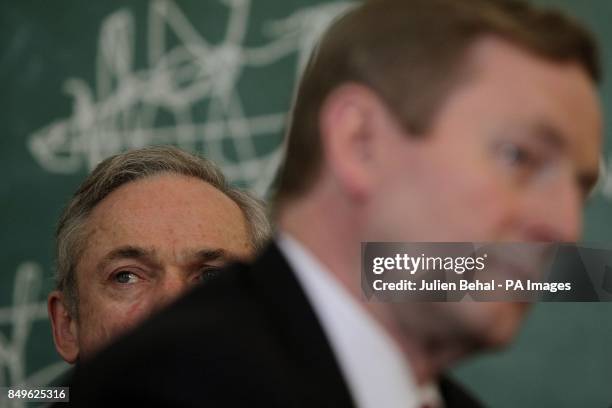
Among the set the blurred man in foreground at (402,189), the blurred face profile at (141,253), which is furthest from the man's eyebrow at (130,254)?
the blurred man in foreground at (402,189)

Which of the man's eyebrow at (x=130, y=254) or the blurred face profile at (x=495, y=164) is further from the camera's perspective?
the man's eyebrow at (x=130, y=254)

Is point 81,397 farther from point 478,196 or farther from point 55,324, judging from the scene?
point 55,324

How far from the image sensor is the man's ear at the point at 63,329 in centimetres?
102

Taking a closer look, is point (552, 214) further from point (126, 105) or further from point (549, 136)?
point (126, 105)

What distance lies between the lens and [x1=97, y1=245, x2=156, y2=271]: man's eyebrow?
0.94 m

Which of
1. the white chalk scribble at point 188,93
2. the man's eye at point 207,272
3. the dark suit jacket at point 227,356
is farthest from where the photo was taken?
the white chalk scribble at point 188,93

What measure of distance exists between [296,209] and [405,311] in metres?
0.07

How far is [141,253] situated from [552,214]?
1.89 feet

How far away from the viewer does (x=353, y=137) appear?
0.45 metres

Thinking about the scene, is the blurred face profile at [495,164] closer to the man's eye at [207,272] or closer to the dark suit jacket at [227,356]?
the dark suit jacket at [227,356]

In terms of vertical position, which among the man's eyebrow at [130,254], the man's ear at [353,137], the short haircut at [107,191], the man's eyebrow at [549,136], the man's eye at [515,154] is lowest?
the man's eye at [515,154]

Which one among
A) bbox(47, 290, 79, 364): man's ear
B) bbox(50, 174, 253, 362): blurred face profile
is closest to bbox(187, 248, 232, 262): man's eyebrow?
bbox(50, 174, 253, 362): blurred face profile

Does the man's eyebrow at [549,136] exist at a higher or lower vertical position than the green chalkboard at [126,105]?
lower

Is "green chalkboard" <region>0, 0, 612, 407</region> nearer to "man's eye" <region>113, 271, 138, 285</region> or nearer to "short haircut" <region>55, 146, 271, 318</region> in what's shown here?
"short haircut" <region>55, 146, 271, 318</region>
